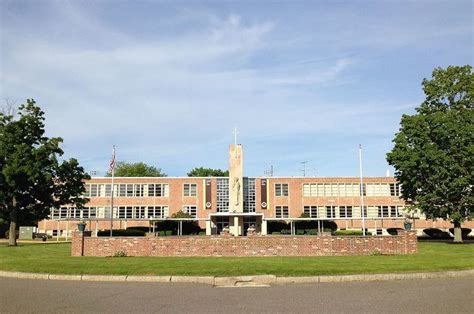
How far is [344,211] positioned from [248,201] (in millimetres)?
13431

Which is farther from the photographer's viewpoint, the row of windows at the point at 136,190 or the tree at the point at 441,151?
the row of windows at the point at 136,190

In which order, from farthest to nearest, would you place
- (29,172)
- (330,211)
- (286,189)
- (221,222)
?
(286,189)
(330,211)
(221,222)
(29,172)

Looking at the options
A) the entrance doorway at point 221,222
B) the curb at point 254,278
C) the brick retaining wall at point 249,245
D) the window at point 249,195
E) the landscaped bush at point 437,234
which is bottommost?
the landscaped bush at point 437,234

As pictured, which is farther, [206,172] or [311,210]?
[206,172]

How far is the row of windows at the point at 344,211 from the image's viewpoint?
7000 centimetres

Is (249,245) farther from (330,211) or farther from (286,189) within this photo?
(330,211)

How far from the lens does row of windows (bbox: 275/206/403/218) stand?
2756 inches

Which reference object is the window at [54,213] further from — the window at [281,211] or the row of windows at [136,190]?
the window at [281,211]

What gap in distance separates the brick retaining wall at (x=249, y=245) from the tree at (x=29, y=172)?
16.7 metres

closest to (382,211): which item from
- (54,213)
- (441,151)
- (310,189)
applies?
(310,189)

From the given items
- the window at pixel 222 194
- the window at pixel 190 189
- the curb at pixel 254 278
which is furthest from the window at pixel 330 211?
the curb at pixel 254 278

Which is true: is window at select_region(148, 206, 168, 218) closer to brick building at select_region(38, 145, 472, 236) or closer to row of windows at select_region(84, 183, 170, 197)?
brick building at select_region(38, 145, 472, 236)

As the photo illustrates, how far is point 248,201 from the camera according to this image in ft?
230

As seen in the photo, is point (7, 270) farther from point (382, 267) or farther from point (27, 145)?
point (27, 145)
